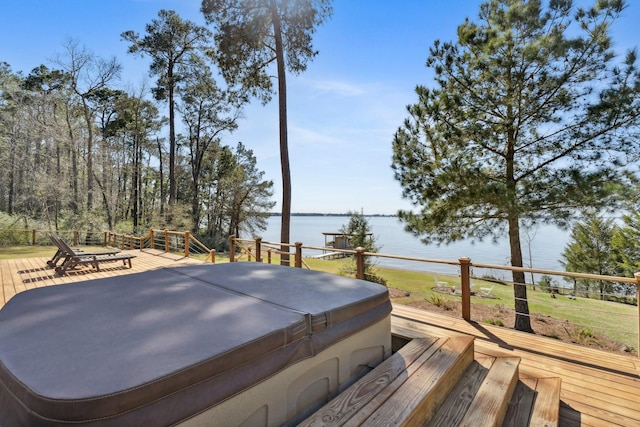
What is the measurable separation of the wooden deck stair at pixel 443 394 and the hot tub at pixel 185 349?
0.69ft

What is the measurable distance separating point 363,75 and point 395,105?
4.25 ft

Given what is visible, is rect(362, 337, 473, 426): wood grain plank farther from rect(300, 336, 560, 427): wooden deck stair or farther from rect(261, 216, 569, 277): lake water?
rect(261, 216, 569, 277): lake water

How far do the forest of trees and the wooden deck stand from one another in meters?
12.5

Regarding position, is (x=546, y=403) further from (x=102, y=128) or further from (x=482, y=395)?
(x=102, y=128)

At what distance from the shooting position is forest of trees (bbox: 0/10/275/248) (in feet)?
47.4

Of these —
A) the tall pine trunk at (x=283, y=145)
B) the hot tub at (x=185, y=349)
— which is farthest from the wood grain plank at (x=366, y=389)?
the tall pine trunk at (x=283, y=145)

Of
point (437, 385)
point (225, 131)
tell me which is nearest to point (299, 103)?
point (437, 385)

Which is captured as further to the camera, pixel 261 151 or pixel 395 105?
pixel 261 151

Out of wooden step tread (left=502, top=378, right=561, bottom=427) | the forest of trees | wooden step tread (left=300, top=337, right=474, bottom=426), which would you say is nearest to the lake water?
wooden step tread (left=502, top=378, right=561, bottom=427)

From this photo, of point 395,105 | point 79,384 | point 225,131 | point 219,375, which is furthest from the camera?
point 225,131

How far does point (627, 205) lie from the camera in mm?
5660

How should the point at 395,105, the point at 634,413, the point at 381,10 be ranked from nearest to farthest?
the point at 634,413
the point at 381,10
the point at 395,105

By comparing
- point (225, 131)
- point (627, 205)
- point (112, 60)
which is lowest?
point (627, 205)

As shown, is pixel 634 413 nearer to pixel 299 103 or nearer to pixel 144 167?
pixel 299 103
